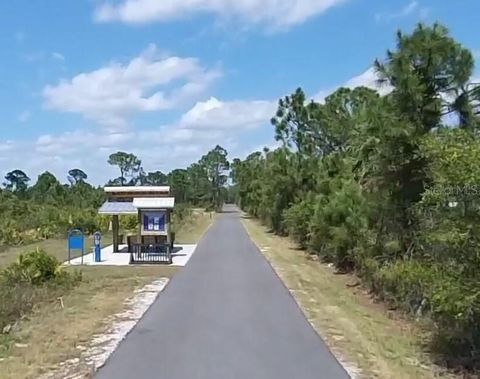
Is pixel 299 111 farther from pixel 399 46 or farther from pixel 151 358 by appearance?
pixel 151 358

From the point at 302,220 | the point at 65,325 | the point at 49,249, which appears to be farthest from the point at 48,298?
the point at 302,220

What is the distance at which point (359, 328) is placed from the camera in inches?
482

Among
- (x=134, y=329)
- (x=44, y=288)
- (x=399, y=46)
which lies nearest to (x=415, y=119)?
(x=399, y=46)

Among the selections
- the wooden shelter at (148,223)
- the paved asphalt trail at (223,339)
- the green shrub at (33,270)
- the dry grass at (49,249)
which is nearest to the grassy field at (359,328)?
the paved asphalt trail at (223,339)

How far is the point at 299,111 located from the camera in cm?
4947

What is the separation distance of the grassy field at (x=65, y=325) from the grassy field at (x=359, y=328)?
3931mm

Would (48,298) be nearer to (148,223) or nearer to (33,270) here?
(33,270)

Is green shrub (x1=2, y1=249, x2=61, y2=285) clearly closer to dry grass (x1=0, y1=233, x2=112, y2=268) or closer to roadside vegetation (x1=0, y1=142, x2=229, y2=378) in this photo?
roadside vegetation (x1=0, y1=142, x2=229, y2=378)

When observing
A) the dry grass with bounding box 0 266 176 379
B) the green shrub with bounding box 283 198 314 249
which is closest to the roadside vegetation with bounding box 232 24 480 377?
the green shrub with bounding box 283 198 314 249

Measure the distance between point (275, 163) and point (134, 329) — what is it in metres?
38.8

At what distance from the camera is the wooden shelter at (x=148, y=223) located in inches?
1075

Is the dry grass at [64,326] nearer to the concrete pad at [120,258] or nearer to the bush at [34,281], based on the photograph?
the bush at [34,281]

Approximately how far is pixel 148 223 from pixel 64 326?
18641 mm

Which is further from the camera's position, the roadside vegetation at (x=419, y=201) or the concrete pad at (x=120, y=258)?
the concrete pad at (x=120, y=258)
